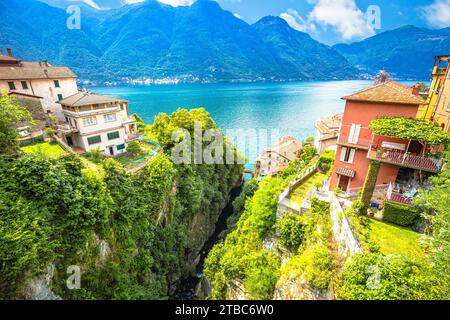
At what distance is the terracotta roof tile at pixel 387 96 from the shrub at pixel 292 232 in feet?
42.1

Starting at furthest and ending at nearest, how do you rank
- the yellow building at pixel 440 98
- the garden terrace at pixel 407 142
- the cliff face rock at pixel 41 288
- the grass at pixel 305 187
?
the grass at pixel 305 187 → the yellow building at pixel 440 98 → the garden terrace at pixel 407 142 → the cliff face rock at pixel 41 288

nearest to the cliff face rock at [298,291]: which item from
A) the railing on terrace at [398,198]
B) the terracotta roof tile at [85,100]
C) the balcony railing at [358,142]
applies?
the railing on terrace at [398,198]

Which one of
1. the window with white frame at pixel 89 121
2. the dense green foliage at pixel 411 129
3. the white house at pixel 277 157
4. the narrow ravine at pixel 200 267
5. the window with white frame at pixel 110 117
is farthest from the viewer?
the white house at pixel 277 157

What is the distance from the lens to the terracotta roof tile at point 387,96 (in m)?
18.6

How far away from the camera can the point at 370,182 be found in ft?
60.2

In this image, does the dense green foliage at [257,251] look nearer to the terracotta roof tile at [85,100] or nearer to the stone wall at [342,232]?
the stone wall at [342,232]

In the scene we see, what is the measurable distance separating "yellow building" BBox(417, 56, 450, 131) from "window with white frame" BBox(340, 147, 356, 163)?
6863 millimetres

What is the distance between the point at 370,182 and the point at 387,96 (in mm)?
8176

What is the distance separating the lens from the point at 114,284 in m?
19.2

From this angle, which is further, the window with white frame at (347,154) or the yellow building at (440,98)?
the window with white frame at (347,154)

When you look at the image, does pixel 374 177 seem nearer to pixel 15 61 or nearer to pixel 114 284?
pixel 114 284

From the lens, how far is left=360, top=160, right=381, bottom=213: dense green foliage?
18.1 m

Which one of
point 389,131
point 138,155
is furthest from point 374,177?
point 138,155

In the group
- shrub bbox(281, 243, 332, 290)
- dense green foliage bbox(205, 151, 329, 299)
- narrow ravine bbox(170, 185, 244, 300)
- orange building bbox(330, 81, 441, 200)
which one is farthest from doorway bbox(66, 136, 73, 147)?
orange building bbox(330, 81, 441, 200)
